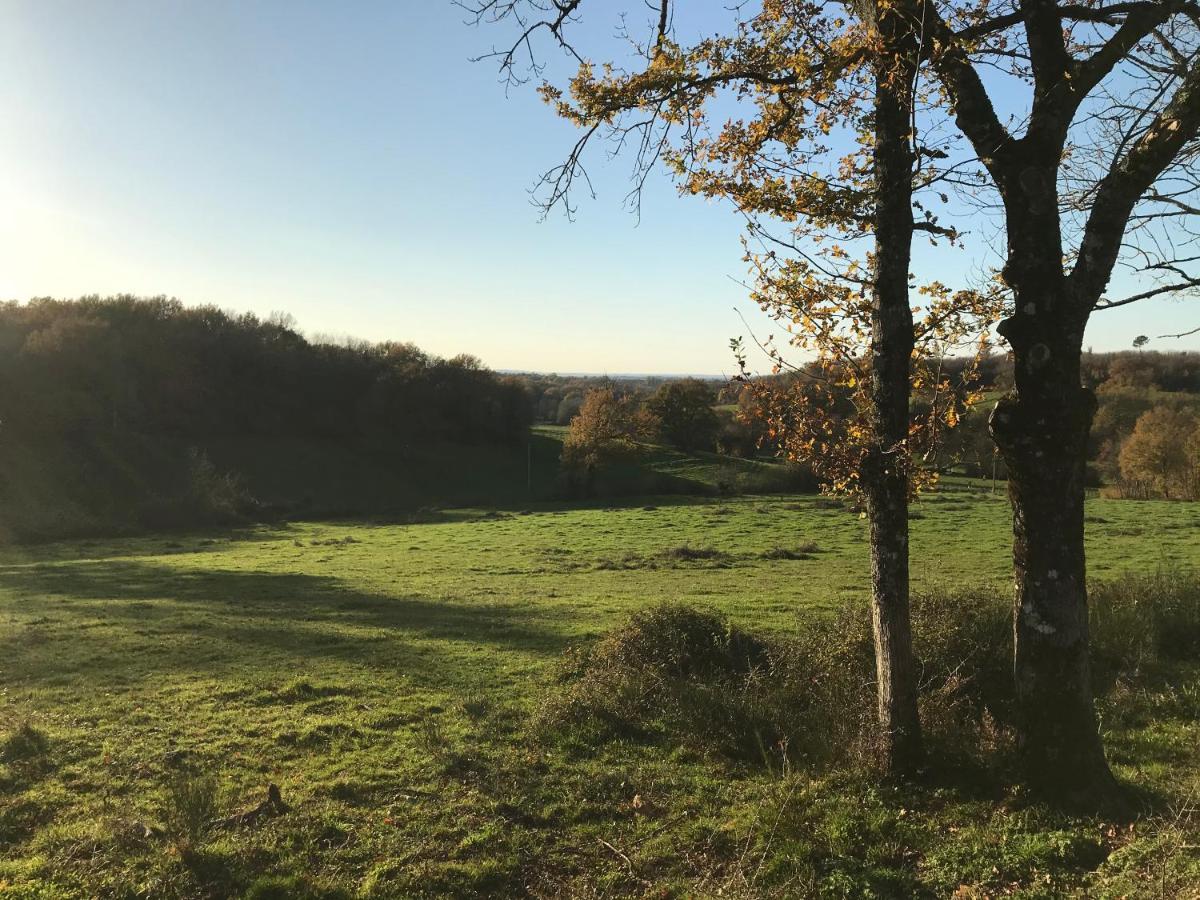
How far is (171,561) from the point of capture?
30.8m

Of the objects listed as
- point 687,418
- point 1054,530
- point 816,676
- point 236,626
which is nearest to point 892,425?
point 1054,530

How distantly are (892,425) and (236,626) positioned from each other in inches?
603

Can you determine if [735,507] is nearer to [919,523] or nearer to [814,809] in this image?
[919,523]

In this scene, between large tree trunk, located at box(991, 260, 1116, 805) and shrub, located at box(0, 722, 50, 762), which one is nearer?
large tree trunk, located at box(991, 260, 1116, 805)

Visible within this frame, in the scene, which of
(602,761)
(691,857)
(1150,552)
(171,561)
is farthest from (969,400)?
(171,561)

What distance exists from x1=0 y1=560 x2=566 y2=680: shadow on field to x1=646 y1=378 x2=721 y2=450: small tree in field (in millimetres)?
58858

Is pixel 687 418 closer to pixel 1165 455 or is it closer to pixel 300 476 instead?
pixel 300 476

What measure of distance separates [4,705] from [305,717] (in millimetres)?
4530

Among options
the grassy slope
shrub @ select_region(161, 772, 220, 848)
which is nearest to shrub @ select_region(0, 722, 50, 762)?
shrub @ select_region(161, 772, 220, 848)

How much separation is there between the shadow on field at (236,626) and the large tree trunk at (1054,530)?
28.9ft

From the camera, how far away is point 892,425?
6.12m

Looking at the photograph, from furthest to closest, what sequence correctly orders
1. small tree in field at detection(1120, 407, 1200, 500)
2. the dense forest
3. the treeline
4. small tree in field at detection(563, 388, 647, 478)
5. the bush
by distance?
small tree in field at detection(563, 388, 647, 478) < the treeline < the dense forest < small tree in field at detection(1120, 407, 1200, 500) < the bush

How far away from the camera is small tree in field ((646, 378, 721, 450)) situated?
79.7m

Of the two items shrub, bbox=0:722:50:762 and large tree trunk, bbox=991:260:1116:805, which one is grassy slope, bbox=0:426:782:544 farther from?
large tree trunk, bbox=991:260:1116:805
